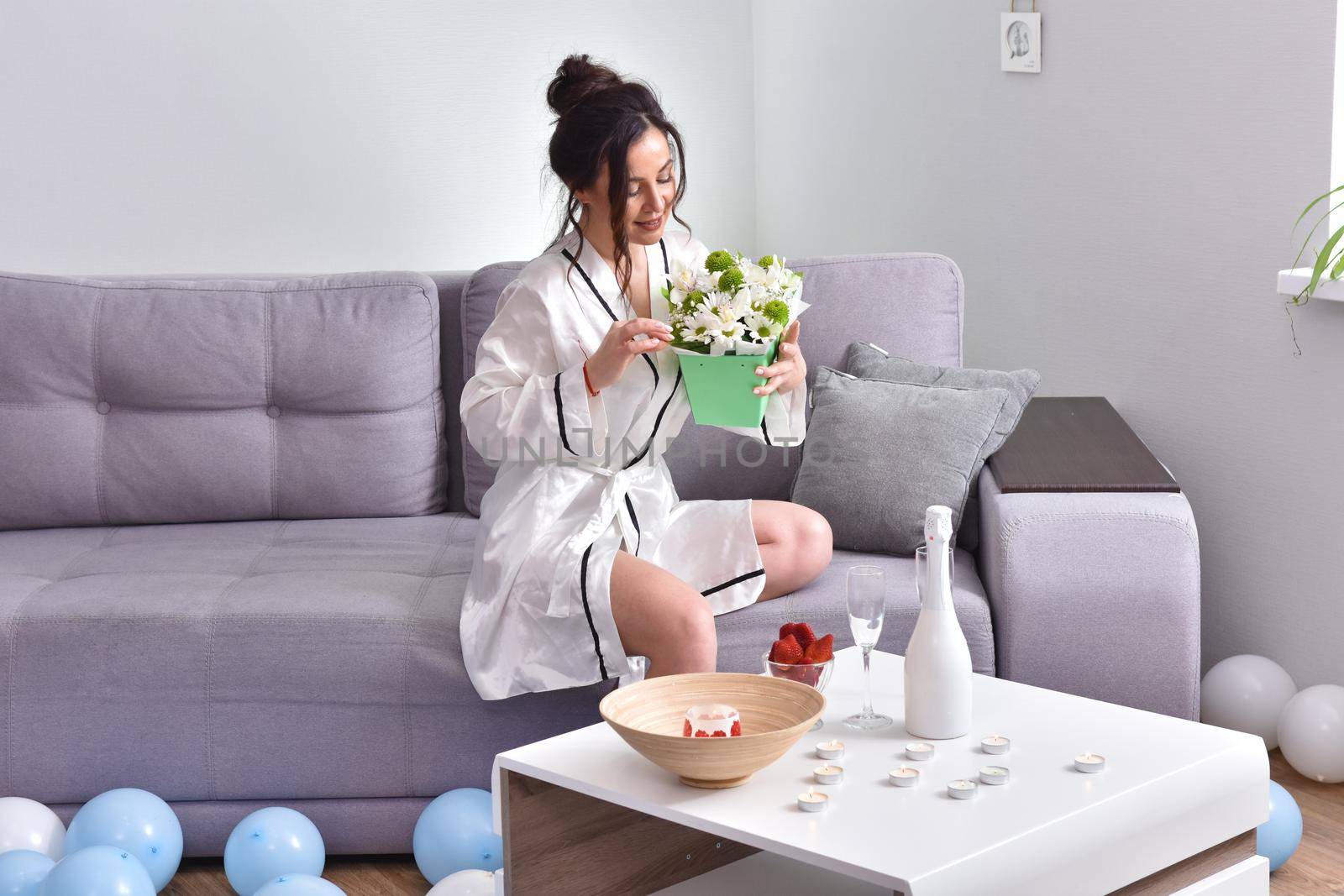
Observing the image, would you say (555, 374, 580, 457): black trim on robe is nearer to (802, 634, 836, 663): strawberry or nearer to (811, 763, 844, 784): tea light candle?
(802, 634, 836, 663): strawberry

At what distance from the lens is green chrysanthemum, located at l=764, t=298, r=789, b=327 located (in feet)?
6.16

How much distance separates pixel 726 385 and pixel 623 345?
155mm

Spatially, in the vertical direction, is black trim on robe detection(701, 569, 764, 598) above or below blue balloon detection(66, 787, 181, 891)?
above

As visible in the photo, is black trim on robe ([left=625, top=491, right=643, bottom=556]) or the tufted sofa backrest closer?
black trim on robe ([left=625, top=491, right=643, bottom=556])

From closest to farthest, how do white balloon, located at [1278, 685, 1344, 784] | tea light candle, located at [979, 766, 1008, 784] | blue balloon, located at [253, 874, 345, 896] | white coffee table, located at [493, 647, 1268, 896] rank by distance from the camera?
white coffee table, located at [493, 647, 1268, 896] < tea light candle, located at [979, 766, 1008, 784] < blue balloon, located at [253, 874, 345, 896] < white balloon, located at [1278, 685, 1344, 784]

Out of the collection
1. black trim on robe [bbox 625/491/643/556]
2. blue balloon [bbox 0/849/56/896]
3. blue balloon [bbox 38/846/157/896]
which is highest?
black trim on robe [bbox 625/491/643/556]

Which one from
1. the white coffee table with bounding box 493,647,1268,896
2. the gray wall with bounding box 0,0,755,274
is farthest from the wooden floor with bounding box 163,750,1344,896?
the gray wall with bounding box 0,0,755,274

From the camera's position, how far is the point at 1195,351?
267 centimetres

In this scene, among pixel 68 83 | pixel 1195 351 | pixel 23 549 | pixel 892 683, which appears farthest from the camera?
pixel 68 83

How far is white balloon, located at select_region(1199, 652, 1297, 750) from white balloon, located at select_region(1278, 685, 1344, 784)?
0.08 m

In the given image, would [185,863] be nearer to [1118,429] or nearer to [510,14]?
[1118,429]

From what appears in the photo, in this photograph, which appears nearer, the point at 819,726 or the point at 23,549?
the point at 819,726

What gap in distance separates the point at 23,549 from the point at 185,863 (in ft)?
2.26

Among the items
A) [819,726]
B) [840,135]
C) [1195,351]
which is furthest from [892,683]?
[840,135]
